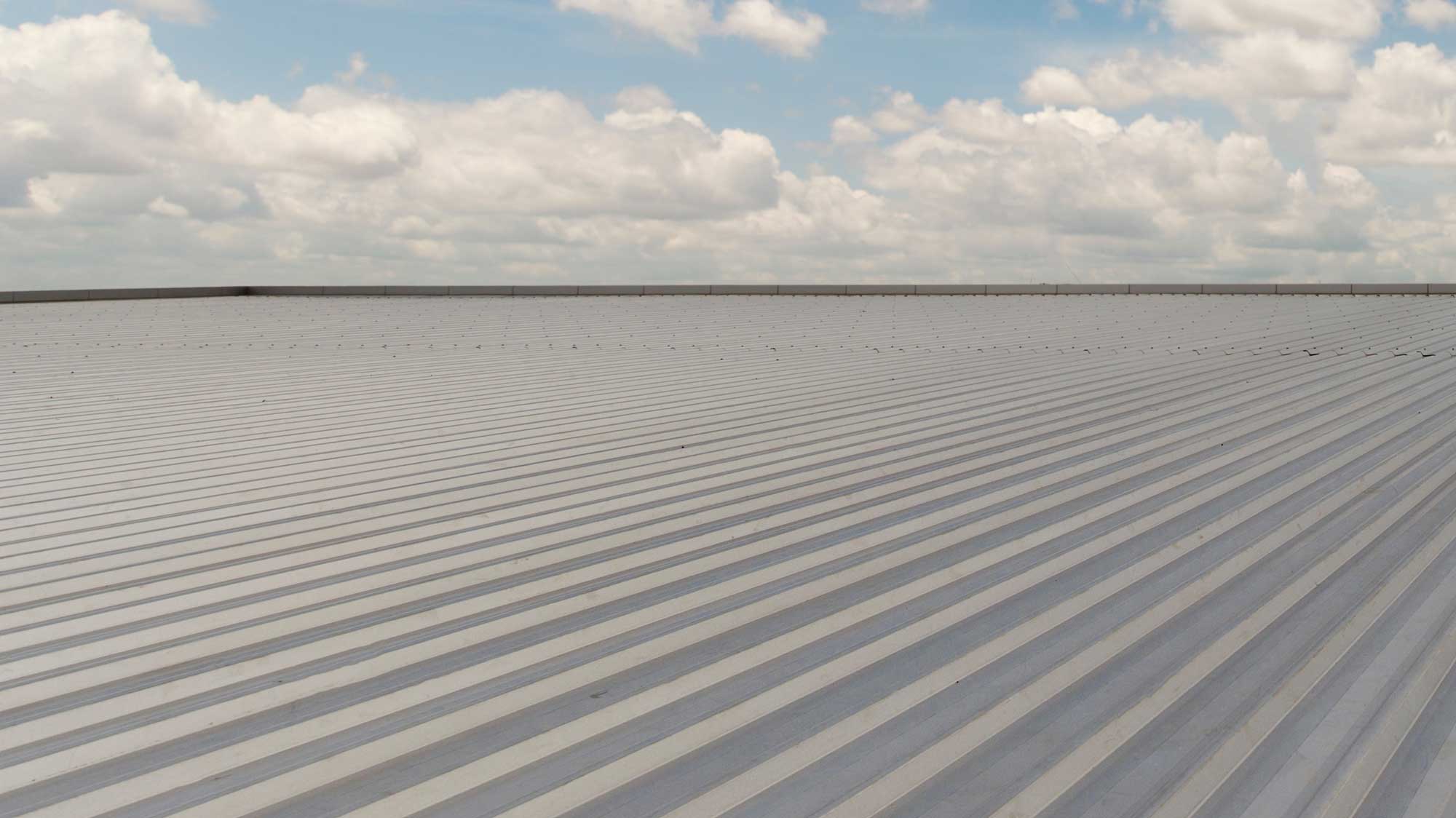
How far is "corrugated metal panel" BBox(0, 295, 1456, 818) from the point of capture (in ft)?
11.7

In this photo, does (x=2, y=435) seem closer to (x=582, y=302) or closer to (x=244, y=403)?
(x=244, y=403)

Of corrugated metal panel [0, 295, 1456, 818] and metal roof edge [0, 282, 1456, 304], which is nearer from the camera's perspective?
corrugated metal panel [0, 295, 1456, 818]

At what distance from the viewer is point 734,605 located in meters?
4.96

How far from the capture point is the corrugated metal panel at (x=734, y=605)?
3.57 metres

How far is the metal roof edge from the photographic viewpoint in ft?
94.8

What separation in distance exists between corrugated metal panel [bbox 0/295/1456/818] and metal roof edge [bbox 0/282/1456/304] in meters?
20.3

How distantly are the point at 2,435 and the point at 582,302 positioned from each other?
65.3 ft

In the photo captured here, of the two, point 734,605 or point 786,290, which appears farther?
point 786,290

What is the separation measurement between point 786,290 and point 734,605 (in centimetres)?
2700

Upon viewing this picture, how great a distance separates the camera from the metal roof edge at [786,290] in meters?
28.9

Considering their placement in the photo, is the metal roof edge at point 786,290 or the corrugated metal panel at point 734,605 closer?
the corrugated metal panel at point 734,605

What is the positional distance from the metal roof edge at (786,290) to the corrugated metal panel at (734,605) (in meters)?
20.3

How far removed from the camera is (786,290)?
31625mm

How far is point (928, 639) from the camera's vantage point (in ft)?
15.1
